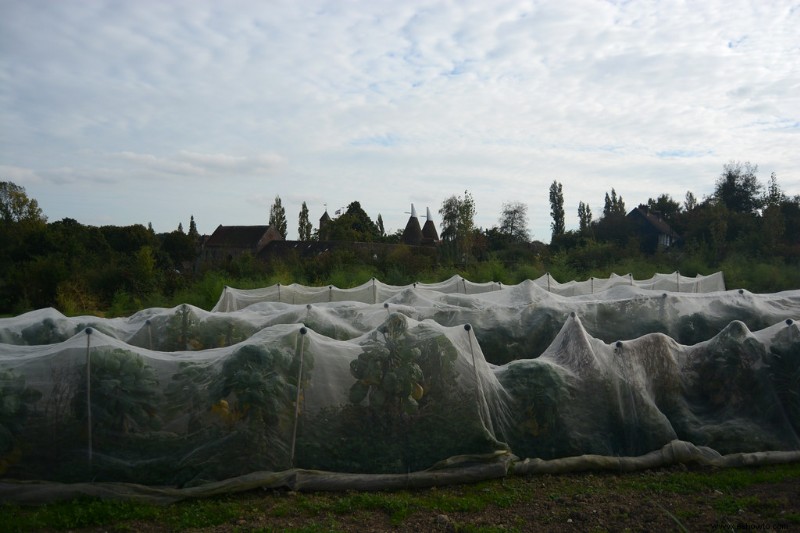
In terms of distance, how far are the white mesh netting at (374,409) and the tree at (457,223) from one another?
27458 mm

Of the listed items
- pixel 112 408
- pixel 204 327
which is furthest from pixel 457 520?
pixel 204 327

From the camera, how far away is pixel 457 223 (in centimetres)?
3653

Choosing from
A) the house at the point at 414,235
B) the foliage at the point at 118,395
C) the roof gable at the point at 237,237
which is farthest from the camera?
the roof gable at the point at 237,237

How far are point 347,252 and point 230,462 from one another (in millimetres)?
22006

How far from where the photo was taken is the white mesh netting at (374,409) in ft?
17.7

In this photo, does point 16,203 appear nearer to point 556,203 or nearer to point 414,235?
point 414,235

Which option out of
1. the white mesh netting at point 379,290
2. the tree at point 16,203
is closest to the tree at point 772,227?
the white mesh netting at point 379,290

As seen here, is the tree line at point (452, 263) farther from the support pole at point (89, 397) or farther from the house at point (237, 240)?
the house at point (237, 240)

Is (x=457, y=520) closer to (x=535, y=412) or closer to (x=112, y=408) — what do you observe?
(x=535, y=412)

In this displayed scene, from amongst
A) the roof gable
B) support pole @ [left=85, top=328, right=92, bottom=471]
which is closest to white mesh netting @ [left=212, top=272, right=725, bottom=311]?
support pole @ [left=85, top=328, right=92, bottom=471]

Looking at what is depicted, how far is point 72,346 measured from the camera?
18.8ft

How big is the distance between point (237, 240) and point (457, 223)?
33808 millimetres

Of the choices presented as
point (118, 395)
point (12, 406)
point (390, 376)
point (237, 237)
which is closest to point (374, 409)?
point (390, 376)

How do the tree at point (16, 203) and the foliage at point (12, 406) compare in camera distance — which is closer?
the foliage at point (12, 406)
